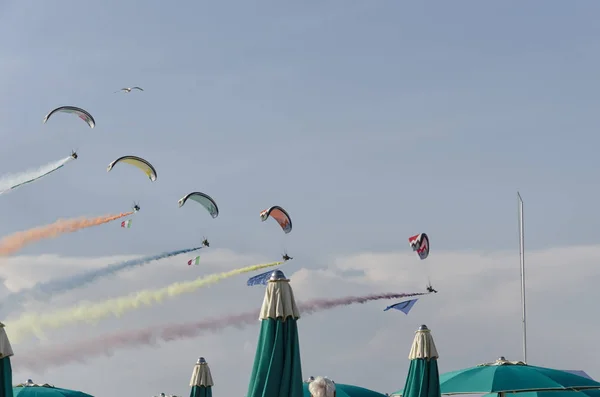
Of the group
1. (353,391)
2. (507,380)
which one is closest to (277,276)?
(507,380)

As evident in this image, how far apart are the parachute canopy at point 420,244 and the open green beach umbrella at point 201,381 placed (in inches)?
629

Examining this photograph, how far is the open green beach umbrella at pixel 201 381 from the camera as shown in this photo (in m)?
32.0

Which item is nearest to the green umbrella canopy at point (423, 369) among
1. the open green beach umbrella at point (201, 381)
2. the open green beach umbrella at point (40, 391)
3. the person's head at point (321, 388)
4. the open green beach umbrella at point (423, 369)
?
the open green beach umbrella at point (423, 369)

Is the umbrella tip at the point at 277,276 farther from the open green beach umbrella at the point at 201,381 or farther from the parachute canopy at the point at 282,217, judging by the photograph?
the parachute canopy at the point at 282,217

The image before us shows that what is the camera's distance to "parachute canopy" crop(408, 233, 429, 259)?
1822 inches

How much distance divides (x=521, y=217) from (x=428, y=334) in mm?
27525

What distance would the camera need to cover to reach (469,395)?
103 ft

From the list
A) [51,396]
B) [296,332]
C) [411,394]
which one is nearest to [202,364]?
[51,396]

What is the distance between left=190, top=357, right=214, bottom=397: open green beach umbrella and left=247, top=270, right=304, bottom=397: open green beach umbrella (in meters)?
13.2

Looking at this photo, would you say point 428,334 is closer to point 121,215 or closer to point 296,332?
point 296,332

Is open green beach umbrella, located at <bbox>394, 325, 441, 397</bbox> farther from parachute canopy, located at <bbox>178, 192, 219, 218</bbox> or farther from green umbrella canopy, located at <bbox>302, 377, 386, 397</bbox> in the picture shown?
parachute canopy, located at <bbox>178, 192, 219, 218</bbox>

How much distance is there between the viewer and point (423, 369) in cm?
2883

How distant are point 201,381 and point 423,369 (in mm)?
7068

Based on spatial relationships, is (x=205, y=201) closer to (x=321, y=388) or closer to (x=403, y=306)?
(x=403, y=306)
